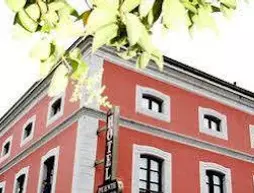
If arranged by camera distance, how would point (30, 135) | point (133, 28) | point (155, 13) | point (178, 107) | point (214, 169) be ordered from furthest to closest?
point (30, 135), point (178, 107), point (214, 169), point (155, 13), point (133, 28)

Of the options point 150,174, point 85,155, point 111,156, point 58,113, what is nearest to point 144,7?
point 111,156

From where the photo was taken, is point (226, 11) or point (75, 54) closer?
point (226, 11)

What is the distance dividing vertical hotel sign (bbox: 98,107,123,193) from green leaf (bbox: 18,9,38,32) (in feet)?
32.5

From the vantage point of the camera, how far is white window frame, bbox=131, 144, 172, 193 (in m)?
13.6

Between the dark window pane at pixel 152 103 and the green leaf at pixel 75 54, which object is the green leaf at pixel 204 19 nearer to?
the green leaf at pixel 75 54

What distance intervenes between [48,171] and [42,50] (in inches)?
552

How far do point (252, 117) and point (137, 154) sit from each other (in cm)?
674

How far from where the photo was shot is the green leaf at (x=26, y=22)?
173 cm

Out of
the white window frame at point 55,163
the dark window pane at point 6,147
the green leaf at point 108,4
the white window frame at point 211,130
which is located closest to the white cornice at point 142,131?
the white window frame at point 211,130

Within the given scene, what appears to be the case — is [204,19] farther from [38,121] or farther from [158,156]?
[38,121]

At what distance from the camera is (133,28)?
1.50m

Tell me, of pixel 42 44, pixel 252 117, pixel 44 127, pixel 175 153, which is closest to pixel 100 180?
pixel 175 153

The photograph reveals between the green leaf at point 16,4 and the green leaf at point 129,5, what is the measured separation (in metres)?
0.39

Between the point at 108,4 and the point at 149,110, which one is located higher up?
the point at 149,110
